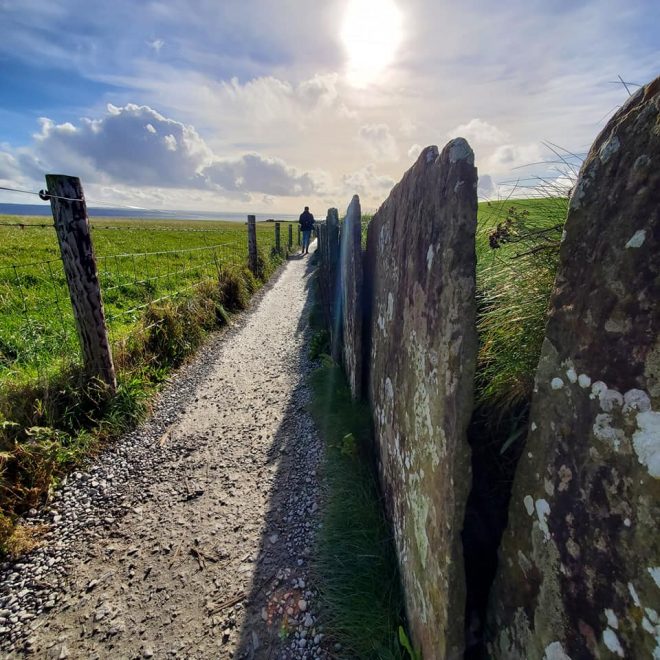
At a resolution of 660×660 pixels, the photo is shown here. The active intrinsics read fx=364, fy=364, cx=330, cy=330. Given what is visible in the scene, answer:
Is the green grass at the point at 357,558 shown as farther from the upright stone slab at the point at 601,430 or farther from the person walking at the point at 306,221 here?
the person walking at the point at 306,221

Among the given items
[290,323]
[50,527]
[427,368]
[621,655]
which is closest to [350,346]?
[427,368]

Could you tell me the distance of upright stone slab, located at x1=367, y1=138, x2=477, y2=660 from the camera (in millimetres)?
1449

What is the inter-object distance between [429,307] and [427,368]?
306mm

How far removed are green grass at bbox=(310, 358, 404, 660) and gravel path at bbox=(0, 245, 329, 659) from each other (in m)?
0.15

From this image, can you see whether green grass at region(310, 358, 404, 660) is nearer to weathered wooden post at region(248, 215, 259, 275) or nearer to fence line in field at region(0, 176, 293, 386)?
fence line in field at region(0, 176, 293, 386)

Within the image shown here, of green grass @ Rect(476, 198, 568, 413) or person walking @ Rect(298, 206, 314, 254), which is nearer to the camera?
green grass @ Rect(476, 198, 568, 413)

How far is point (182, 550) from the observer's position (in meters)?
2.93

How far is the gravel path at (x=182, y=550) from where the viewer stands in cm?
234

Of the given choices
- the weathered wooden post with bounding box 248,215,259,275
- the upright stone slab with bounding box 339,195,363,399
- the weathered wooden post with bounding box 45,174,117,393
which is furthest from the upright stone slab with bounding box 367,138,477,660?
the weathered wooden post with bounding box 248,215,259,275

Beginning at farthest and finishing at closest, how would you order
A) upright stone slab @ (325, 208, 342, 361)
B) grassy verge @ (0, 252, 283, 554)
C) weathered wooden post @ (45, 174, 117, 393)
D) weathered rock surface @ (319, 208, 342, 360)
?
upright stone slab @ (325, 208, 342, 361) → weathered rock surface @ (319, 208, 342, 360) → weathered wooden post @ (45, 174, 117, 393) → grassy verge @ (0, 252, 283, 554)

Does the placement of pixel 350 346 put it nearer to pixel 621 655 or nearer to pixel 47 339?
pixel 621 655

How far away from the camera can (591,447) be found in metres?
1.03

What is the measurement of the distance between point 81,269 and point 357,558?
400 cm

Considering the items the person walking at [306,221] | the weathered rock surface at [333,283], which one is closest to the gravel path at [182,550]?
the weathered rock surface at [333,283]
